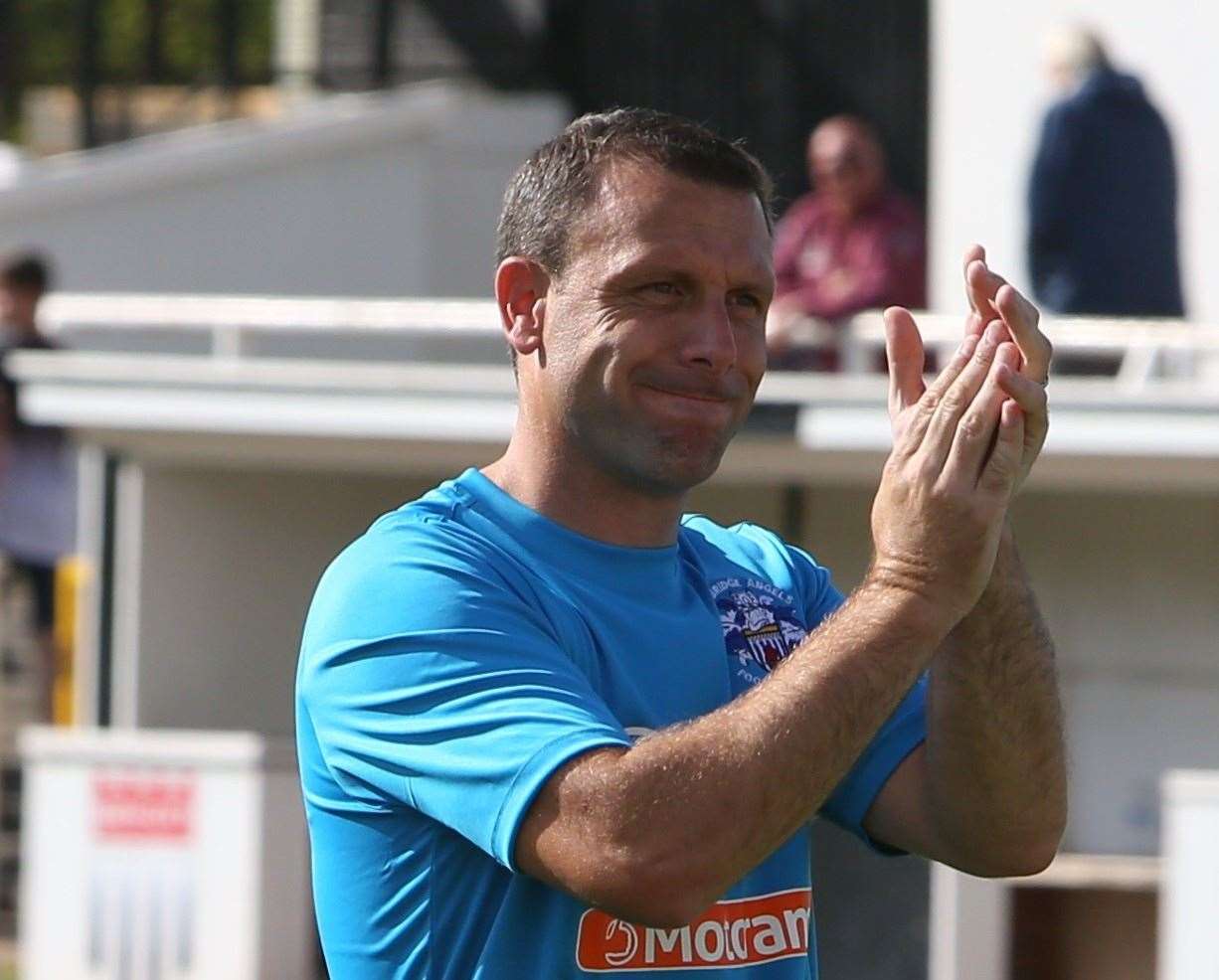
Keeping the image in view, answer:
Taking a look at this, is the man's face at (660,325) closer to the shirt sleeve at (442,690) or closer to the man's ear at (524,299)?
the man's ear at (524,299)

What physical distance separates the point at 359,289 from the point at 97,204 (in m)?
1.42

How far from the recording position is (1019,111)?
9141mm

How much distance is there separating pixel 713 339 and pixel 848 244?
18.7 ft

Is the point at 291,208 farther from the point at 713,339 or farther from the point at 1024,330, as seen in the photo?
the point at 1024,330

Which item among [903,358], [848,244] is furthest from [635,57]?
[903,358]

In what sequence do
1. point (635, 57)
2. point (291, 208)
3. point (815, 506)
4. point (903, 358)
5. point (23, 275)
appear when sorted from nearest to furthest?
point (903, 358) < point (815, 506) < point (23, 275) < point (291, 208) < point (635, 57)

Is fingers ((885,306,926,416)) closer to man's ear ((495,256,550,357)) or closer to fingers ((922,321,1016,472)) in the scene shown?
fingers ((922,321,1016,472))

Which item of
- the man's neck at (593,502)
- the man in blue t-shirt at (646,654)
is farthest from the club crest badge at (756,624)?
the man's neck at (593,502)

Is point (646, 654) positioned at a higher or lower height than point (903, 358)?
lower

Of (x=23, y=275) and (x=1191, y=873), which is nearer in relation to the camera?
(x=1191, y=873)

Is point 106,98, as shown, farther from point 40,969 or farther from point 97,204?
point 40,969

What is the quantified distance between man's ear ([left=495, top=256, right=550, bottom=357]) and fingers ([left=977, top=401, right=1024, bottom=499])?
523 millimetres

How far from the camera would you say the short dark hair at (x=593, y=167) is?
2658 millimetres

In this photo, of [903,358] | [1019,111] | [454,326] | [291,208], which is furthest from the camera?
[291,208]
